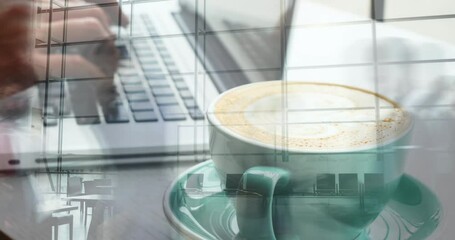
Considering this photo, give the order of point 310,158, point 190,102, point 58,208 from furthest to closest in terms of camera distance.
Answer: point 58,208 → point 190,102 → point 310,158

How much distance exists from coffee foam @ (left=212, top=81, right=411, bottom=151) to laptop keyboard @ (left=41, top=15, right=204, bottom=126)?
0.11 metres

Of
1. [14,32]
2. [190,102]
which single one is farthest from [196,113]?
→ [14,32]

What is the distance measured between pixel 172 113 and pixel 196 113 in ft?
0.23

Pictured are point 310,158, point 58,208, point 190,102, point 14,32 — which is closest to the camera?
point 310,158

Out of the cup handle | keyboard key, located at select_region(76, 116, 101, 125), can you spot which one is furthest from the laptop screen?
keyboard key, located at select_region(76, 116, 101, 125)

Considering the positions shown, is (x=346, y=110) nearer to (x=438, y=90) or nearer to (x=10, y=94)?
(x=438, y=90)

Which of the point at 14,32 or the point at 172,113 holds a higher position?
the point at 14,32

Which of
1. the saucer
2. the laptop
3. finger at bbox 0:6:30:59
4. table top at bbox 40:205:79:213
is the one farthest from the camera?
finger at bbox 0:6:30:59

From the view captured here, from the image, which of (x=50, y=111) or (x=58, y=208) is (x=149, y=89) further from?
(x=58, y=208)

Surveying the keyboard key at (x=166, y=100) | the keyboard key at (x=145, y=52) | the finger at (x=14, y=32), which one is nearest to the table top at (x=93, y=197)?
the keyboard key at (x=166, y=100)

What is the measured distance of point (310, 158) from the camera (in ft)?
2.62

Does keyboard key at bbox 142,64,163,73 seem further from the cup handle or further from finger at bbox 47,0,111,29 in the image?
the cup handle

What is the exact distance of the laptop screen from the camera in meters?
0.86

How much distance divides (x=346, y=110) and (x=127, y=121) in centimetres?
55
